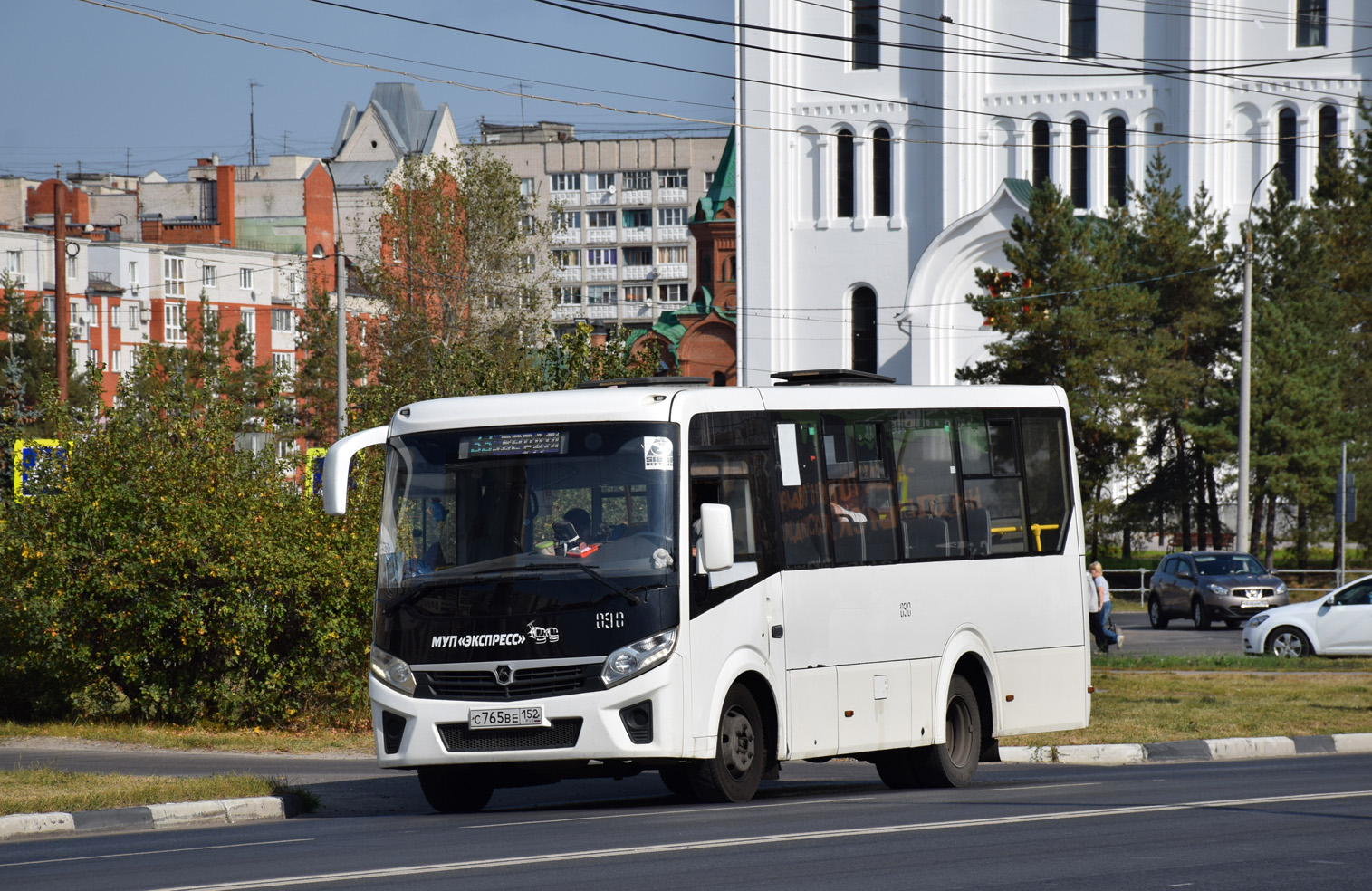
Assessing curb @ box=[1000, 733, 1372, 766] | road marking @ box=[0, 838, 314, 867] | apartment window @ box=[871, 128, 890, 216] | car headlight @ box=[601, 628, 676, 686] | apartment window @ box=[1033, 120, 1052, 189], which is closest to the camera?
road marking @ box=[0, 838, 314, 867]

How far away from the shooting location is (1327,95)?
195 feet

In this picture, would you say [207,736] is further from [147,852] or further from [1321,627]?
[1321,627]

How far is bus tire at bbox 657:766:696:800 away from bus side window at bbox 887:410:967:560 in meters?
2.40

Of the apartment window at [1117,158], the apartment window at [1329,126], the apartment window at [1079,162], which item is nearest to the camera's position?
the apartment window at [1329,126]

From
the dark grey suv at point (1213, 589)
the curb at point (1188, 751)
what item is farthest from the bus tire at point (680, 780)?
the dark grey suv at point (1213, 589)

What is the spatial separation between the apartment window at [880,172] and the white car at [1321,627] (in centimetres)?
4024

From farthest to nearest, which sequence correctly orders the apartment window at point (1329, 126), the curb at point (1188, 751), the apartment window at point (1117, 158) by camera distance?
the apartment window at point (1117, 158) → the apartment window at point (1329, 126) → the curb at point (1188, 751)

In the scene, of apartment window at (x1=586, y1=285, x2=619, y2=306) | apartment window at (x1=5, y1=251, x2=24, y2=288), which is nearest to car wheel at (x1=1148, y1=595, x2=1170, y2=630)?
apartment window at (x1=5, y1=251, x2=24, y2=288)

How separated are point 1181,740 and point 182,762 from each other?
29.6 feet

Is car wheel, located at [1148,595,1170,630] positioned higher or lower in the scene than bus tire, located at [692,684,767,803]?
lower

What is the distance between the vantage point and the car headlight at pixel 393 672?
37.4 feet

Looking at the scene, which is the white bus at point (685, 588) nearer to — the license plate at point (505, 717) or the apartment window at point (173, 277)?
the license plate at point (505, 717)

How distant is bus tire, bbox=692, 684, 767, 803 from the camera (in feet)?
37.8

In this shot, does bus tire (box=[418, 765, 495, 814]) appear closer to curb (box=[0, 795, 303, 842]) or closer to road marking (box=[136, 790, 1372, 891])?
curb (box=[0, 795, 303, 842])
